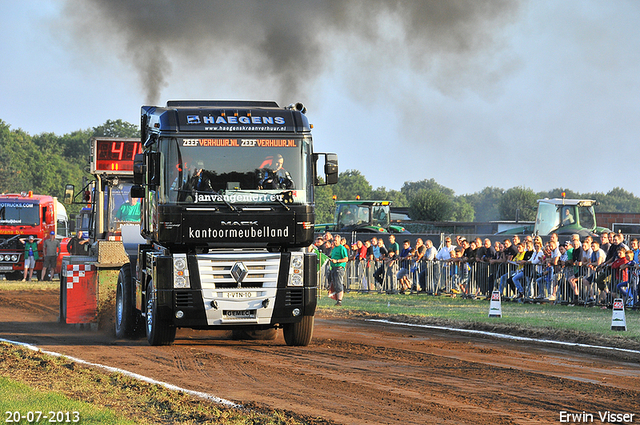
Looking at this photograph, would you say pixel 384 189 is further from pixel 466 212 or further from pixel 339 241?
pixel 339 241

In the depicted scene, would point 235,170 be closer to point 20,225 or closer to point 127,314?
point 127,314

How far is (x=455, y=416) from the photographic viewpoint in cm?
751

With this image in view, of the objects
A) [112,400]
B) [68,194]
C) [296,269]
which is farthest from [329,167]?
[68,194]

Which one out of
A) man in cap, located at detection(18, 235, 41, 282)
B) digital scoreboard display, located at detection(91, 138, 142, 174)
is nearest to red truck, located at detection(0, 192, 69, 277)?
man in cap, located at detection(18, 235, 41, 282)

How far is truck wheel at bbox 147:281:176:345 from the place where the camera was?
38.0 feet

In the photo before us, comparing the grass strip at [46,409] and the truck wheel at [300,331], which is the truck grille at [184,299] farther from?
the grass strip at [46,409]

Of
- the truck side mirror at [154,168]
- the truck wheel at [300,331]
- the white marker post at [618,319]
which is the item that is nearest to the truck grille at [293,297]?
the truck wheel at [300,331]

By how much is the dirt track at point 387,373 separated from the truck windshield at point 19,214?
17.4 metres

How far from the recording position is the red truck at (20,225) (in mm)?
30859

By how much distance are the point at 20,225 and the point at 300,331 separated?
2234 cm

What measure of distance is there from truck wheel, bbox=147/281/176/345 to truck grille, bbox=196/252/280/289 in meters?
0.91

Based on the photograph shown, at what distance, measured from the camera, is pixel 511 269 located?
68.4 feet

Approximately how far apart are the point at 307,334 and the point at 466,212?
5207 inches

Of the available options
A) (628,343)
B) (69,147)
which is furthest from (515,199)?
(628,343)
